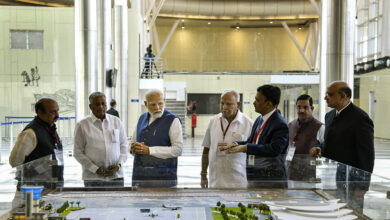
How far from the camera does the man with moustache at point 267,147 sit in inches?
121

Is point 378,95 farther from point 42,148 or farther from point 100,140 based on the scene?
point 42,148

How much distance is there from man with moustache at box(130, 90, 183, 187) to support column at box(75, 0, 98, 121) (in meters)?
5.71

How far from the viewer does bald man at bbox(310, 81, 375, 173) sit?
12.2 ft

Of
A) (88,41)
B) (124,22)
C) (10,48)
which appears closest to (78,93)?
(88,41)

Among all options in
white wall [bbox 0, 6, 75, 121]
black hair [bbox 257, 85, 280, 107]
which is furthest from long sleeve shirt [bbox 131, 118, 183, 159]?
white wall [bbox 0, 6, 75, 121]

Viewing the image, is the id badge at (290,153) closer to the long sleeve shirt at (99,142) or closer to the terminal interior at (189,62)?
the terminal interior at (189,62)

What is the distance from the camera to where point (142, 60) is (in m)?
22.6

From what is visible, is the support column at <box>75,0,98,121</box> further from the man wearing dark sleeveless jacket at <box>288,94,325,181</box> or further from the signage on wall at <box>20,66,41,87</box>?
the man wearing dark sleeveless jacket at <box>288,94,325,181</box>

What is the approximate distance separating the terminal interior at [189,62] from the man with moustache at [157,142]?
126 millimetres

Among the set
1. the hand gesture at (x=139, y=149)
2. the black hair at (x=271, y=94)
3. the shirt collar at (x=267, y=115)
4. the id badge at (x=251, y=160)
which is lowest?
the id badge at (x=251, y=160)

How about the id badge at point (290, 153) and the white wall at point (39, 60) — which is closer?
the id badge at point (290, 153)

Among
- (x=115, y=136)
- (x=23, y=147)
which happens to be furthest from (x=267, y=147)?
(x=23, y=147)

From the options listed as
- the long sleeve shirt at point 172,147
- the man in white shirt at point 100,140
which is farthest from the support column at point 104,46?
the long sleeve shirt at point 172,147

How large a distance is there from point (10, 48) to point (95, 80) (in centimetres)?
268
